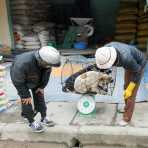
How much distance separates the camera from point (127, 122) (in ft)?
20.0

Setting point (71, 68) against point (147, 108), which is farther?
point (71, 68)

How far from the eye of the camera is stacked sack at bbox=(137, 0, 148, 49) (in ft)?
34.1

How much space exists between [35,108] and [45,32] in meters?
5.05

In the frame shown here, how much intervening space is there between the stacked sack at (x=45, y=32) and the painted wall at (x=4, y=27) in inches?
27.7

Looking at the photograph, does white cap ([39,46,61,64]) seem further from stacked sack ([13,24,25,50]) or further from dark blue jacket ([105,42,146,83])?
stacked sack ([13,24,25,50])

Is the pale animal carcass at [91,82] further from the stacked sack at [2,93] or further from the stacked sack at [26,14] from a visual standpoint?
the stacked sack at [26,14]

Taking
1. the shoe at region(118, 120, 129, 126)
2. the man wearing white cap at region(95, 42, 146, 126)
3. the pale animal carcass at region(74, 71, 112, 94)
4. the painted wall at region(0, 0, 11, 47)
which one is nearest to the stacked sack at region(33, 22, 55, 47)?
the painted wall at region(0, 0, 11, 47)

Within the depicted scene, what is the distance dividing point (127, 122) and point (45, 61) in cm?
147

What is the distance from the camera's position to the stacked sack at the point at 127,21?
35.1ft

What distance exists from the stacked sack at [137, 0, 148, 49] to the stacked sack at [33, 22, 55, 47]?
224 centimetres

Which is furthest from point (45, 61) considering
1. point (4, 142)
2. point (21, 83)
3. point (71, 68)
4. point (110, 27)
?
point (110, 27)

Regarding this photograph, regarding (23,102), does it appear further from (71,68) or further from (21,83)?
(71,68)

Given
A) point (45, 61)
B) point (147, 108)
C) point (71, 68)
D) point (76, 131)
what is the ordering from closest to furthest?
point (45, 61), point (76, 131), point (147, 108), point (71, 68)

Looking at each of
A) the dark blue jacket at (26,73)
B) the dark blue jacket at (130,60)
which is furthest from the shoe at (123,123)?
the dark blue jacket at (26,73)
